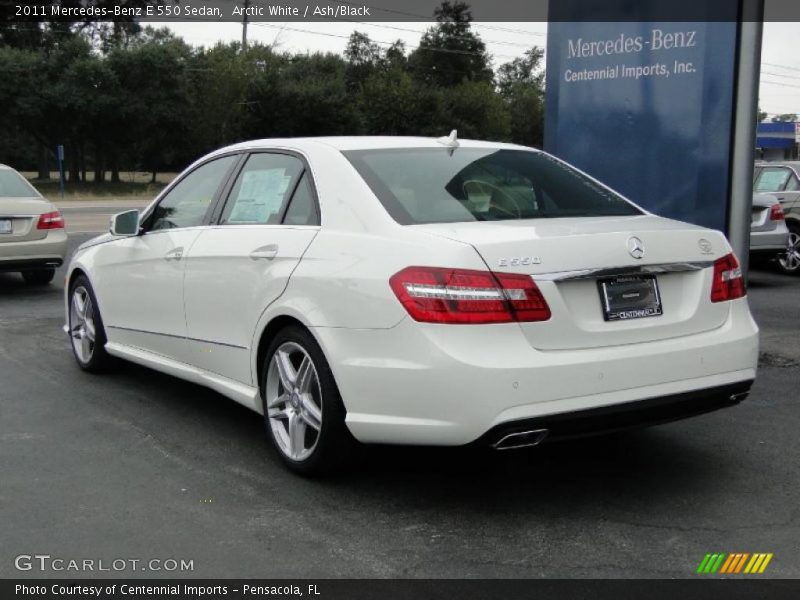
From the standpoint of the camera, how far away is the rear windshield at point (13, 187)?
11023 millimetres

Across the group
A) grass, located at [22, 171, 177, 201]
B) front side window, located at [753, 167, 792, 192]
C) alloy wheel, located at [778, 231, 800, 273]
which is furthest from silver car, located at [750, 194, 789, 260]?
grass, located at [22, 171, 177, 201]

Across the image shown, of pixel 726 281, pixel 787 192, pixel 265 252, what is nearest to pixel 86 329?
pixel 265 252

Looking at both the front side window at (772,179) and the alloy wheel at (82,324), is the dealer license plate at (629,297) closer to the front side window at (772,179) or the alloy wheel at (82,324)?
the alloy wheel at (82,324)

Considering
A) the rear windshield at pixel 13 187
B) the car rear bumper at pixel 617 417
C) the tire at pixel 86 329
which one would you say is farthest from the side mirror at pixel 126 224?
the rear windshield at pixel 13 187

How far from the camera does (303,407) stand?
4.29 metres

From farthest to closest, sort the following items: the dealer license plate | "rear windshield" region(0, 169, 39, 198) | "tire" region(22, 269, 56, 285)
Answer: "tire" region(22, 269, 56, 285) → "rear windshield" region(0, 169, 39, 198) → the dealer license plate

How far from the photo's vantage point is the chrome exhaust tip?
363 centimetres

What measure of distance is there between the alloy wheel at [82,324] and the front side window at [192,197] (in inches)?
41.7

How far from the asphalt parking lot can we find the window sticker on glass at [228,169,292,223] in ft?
3.85

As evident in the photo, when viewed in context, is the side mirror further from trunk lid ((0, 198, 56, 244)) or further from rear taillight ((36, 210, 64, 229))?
rear taillight ((36, 210, 64, 229))

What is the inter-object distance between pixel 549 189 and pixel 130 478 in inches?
95.3

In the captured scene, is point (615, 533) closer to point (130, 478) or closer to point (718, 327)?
point (718, 327)

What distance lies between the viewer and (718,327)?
412 centimetres
